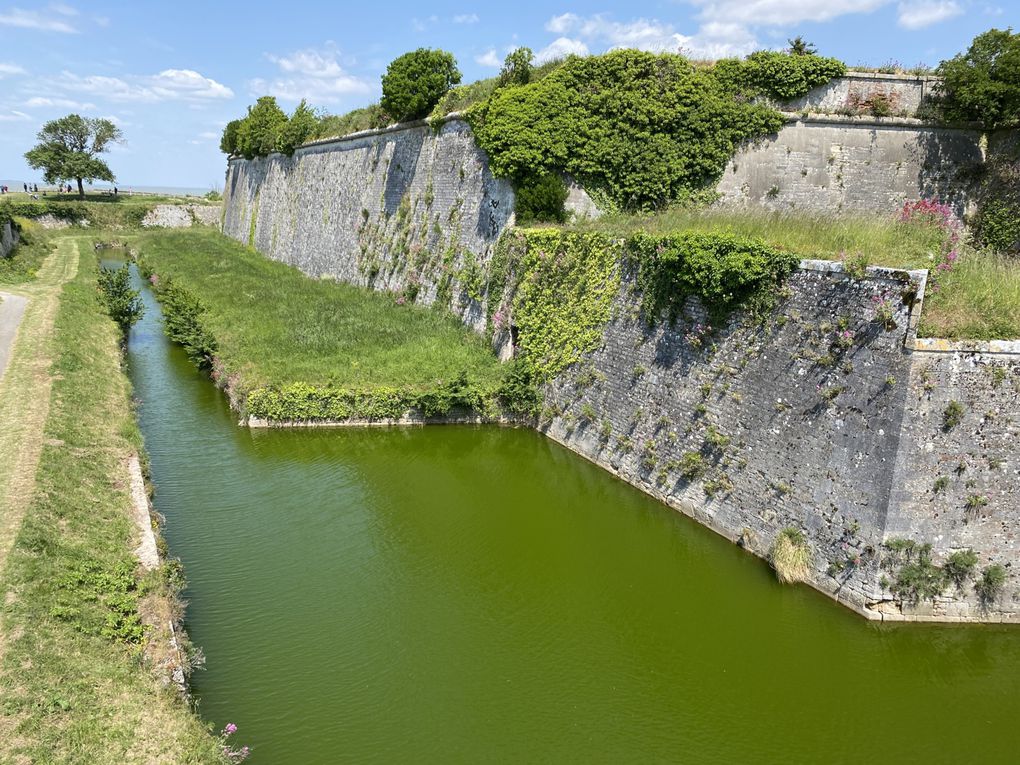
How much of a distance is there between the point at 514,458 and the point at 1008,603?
28.7 ft

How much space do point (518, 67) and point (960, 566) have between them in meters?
15.6

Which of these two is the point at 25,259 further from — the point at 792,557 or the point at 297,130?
the point at 792,557

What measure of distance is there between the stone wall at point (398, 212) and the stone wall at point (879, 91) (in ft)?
28.9

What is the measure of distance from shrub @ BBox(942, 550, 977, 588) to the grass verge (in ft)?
31.2

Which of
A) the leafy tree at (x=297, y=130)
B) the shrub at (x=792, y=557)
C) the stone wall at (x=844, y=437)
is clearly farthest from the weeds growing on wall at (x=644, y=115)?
the leafy tree at (x=297, y=130)

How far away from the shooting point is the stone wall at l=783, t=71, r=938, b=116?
54.4 feet

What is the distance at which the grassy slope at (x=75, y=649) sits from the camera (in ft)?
17.9

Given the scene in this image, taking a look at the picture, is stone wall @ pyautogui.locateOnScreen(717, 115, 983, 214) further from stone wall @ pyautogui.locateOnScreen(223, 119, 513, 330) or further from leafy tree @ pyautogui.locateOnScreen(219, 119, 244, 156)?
leafy tree @ pyautogui.locateOnScreen(219, 119, 244, 156)

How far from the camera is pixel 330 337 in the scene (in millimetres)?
18281

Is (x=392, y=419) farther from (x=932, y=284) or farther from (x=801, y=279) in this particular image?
(x=932, y=284)

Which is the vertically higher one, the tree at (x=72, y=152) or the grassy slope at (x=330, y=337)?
the tree at (x=72, y=152)

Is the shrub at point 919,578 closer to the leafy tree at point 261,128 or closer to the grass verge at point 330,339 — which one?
the grass verge at point 330,339

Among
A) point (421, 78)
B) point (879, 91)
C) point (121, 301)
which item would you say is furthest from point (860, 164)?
point (121, 301)

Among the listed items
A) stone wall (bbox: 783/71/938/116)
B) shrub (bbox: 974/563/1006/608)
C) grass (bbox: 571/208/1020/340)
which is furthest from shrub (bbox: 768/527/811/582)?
stone wall (bbox: 783/71/938/116)
